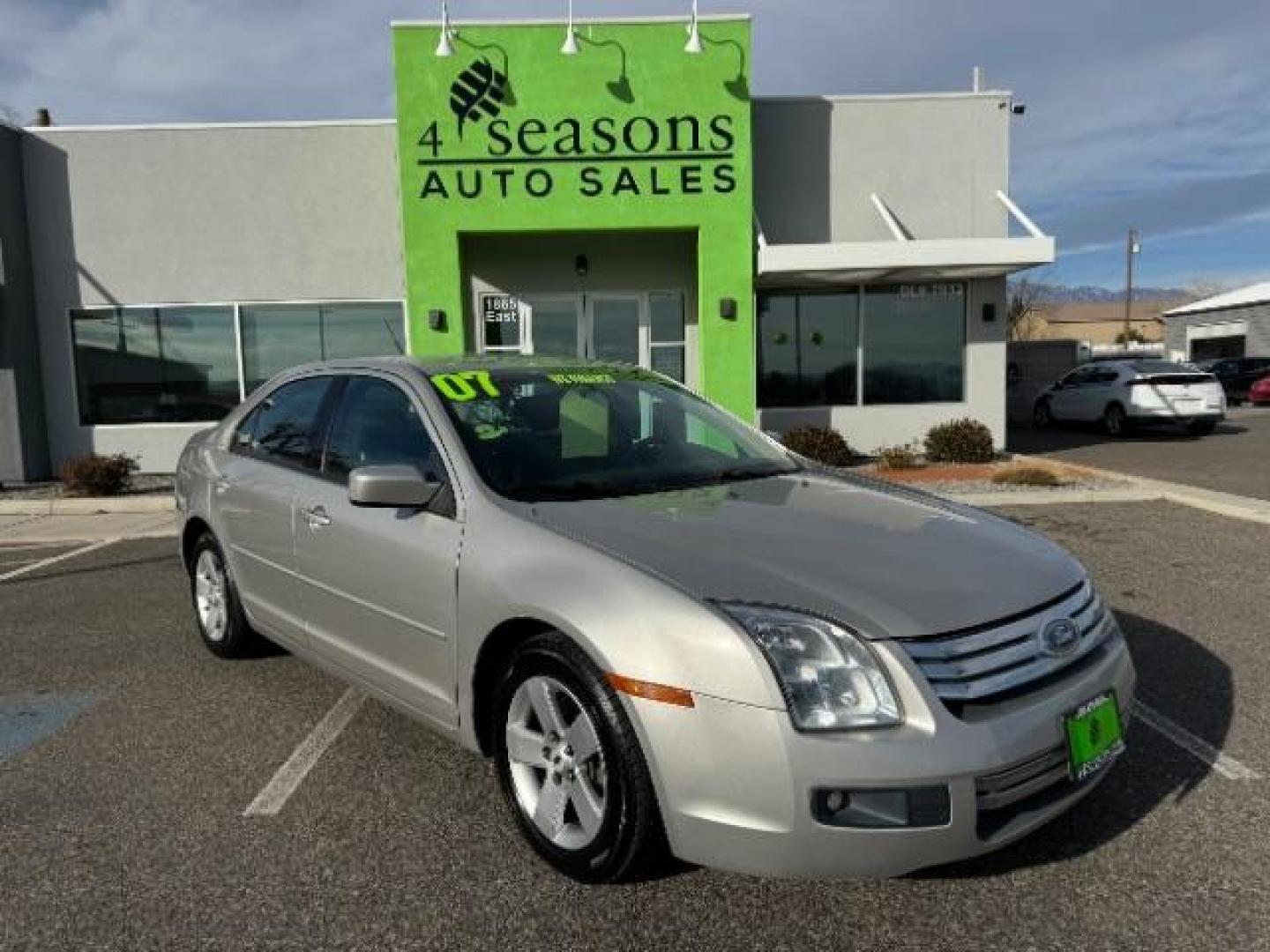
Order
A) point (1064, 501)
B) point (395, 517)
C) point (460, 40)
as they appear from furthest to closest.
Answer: point (460, 40) < point (1064, 501) < point (395, 517)

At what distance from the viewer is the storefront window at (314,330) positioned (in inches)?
534

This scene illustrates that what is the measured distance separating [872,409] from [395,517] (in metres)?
11.4

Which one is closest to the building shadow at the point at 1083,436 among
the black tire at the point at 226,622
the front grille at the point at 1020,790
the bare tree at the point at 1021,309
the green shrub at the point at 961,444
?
the green shrub at the point at 961,444

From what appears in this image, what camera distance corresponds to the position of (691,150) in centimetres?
1210

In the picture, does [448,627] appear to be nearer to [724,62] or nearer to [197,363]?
[724,62]

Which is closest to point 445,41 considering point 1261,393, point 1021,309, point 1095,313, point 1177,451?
point 1177,451

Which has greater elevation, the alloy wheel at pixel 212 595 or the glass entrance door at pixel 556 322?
the glass entrance door at pixel 556 322

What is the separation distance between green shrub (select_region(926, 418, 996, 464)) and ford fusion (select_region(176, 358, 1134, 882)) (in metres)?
9.39

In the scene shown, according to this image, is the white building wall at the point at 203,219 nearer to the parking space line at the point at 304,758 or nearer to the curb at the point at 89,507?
the curb at the point at 89,507

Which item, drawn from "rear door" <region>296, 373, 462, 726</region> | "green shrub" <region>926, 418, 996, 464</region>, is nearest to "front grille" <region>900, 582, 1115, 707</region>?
"rear door" <region>296, 373, 462, 726</region>

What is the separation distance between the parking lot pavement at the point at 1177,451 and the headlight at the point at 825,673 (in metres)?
9.86

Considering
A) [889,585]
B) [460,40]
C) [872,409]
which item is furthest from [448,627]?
[872,409]

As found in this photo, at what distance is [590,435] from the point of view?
12.1 ft

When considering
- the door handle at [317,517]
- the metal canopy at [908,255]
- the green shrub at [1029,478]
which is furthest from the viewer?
the metal canopy at [908,255]
